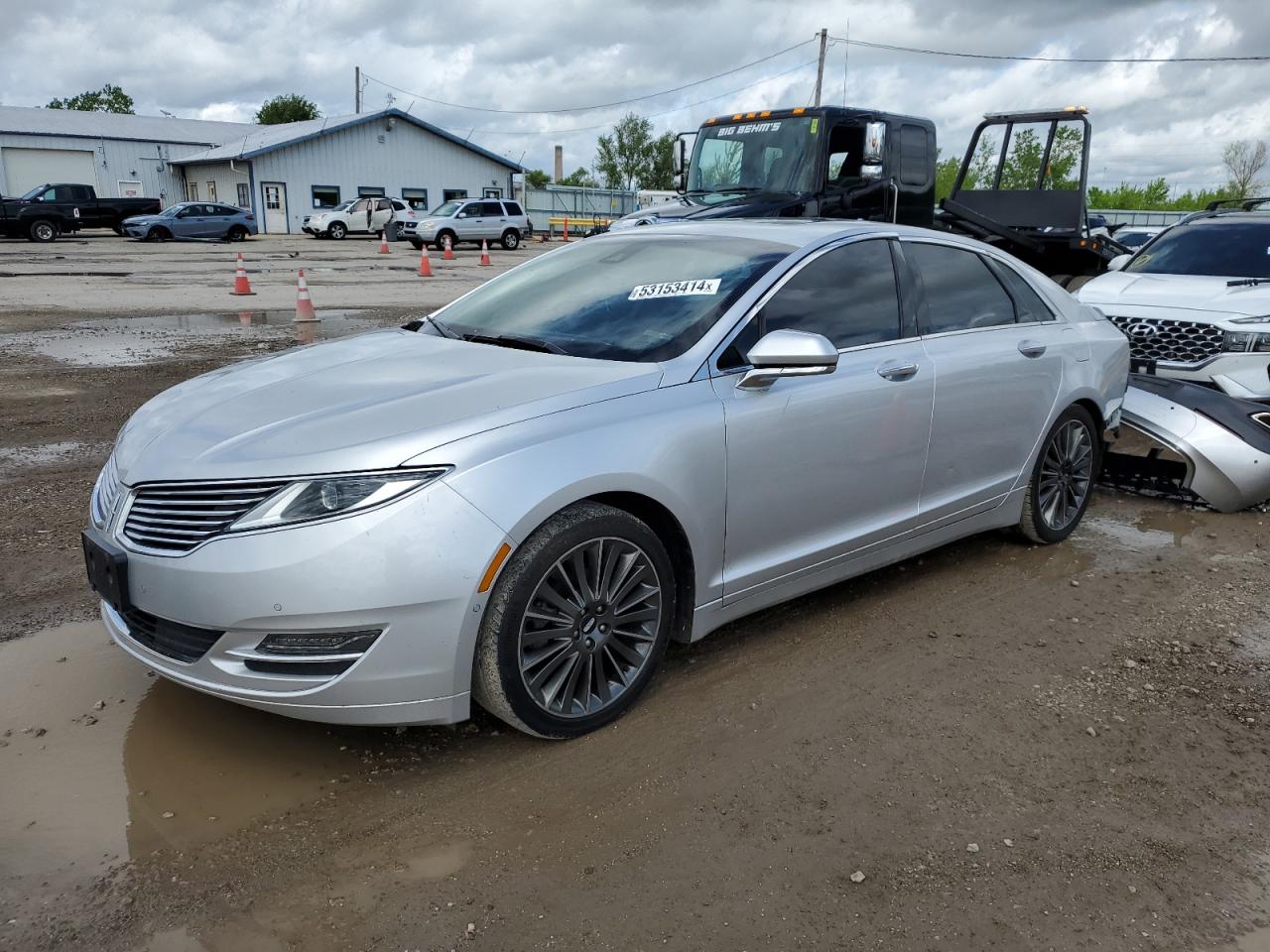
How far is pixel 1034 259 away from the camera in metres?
11.9

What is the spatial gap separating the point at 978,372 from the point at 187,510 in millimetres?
3265

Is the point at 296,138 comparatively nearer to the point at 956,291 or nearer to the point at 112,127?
the point at 112,127

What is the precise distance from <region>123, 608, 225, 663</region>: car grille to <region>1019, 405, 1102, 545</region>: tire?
12.5 ft

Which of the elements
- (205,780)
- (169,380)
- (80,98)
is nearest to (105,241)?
(169,380)

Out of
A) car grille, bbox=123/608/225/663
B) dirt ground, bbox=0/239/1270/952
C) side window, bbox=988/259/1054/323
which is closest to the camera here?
dirt ground, bbox=0/239/1270/952

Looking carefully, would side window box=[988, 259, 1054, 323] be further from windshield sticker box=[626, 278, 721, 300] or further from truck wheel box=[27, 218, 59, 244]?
truck wheel box=[27, 218, 59, 244]

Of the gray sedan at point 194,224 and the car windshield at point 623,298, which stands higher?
the car windshield at point 623,298

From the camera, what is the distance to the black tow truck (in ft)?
34.5

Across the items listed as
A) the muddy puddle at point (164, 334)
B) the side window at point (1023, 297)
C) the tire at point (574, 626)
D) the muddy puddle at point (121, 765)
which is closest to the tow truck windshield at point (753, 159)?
the muddy puddle at point (164, 334)

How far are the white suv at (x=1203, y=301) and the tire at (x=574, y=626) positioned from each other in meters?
5.46

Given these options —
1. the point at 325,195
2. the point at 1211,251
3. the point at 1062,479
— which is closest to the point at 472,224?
the point at 325,195

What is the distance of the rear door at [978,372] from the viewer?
14.4 ft

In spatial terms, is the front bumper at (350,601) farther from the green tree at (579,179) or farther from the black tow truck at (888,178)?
the green tree at (579,179)

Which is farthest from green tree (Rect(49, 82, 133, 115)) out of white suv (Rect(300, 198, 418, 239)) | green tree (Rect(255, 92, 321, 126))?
white suv (Rect(300, 198, 418, 239))
